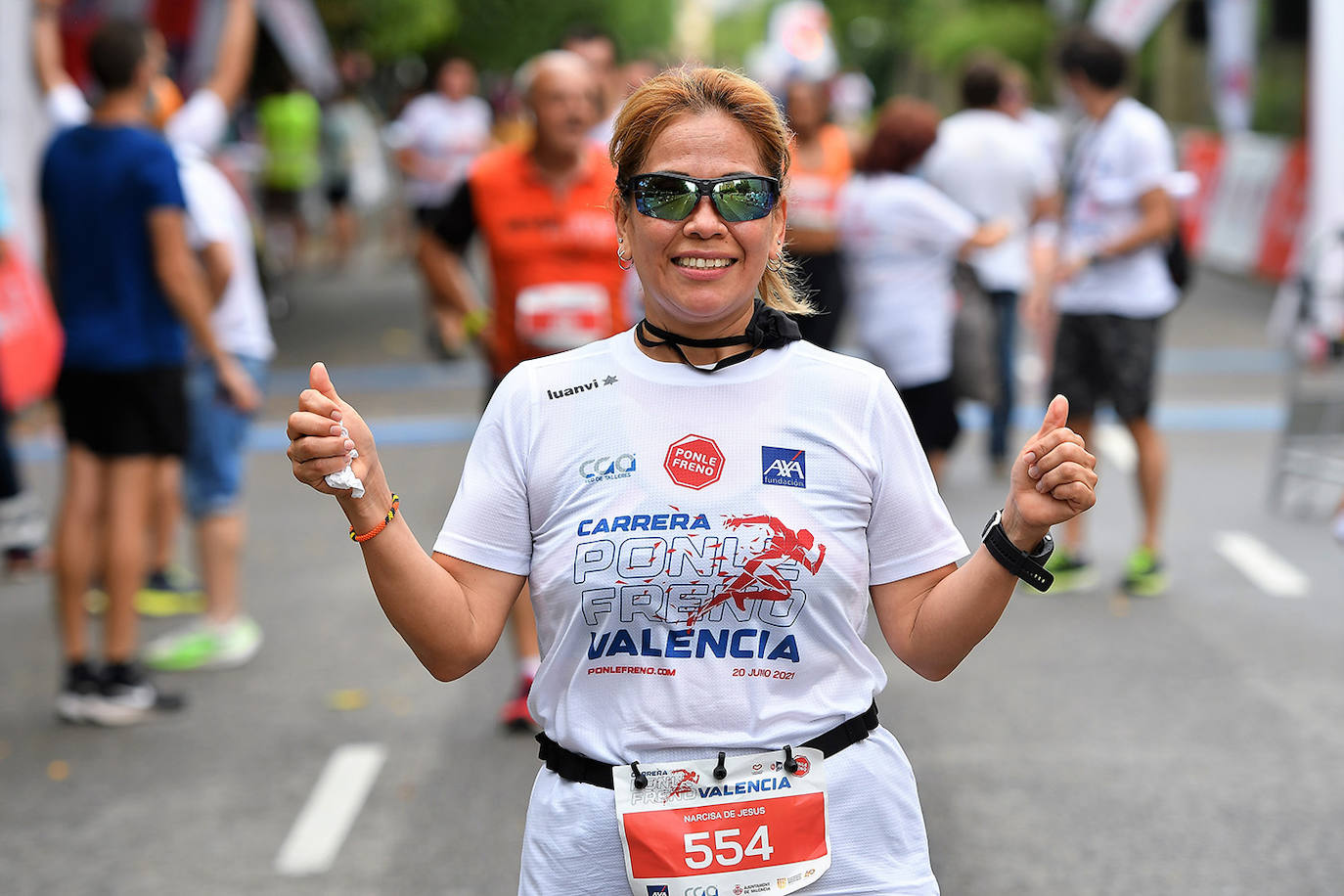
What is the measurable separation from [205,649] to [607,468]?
441 centimetres

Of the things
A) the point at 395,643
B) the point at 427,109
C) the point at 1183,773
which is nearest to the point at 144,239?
the point at 395,643

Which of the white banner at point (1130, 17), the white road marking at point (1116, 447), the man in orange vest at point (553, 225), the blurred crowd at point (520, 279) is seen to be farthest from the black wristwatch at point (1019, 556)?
the white banner at point (1130, 17)

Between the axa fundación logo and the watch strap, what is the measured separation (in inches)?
19.3

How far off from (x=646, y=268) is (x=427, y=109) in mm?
15892

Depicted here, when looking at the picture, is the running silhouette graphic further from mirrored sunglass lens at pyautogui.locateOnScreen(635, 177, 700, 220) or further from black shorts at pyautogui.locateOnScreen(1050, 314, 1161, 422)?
black shorts at pyautogui.locateOnScreen(1050, 314, 1161, 422)

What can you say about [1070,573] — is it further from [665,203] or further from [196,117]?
[665,203]

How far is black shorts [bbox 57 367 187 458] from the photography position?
573 centimetres

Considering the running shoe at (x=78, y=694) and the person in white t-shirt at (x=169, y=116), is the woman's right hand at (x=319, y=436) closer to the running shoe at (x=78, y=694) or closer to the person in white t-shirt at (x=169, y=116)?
the running shoe at (x=78, y=694)

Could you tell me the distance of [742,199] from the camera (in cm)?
241

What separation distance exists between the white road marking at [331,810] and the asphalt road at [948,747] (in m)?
0.01

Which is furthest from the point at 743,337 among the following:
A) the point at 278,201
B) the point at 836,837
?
the point at 278,201

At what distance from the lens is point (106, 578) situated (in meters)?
5.75

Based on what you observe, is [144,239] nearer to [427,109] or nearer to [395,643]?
[395,643]

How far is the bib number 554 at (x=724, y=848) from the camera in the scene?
235 centimetres
